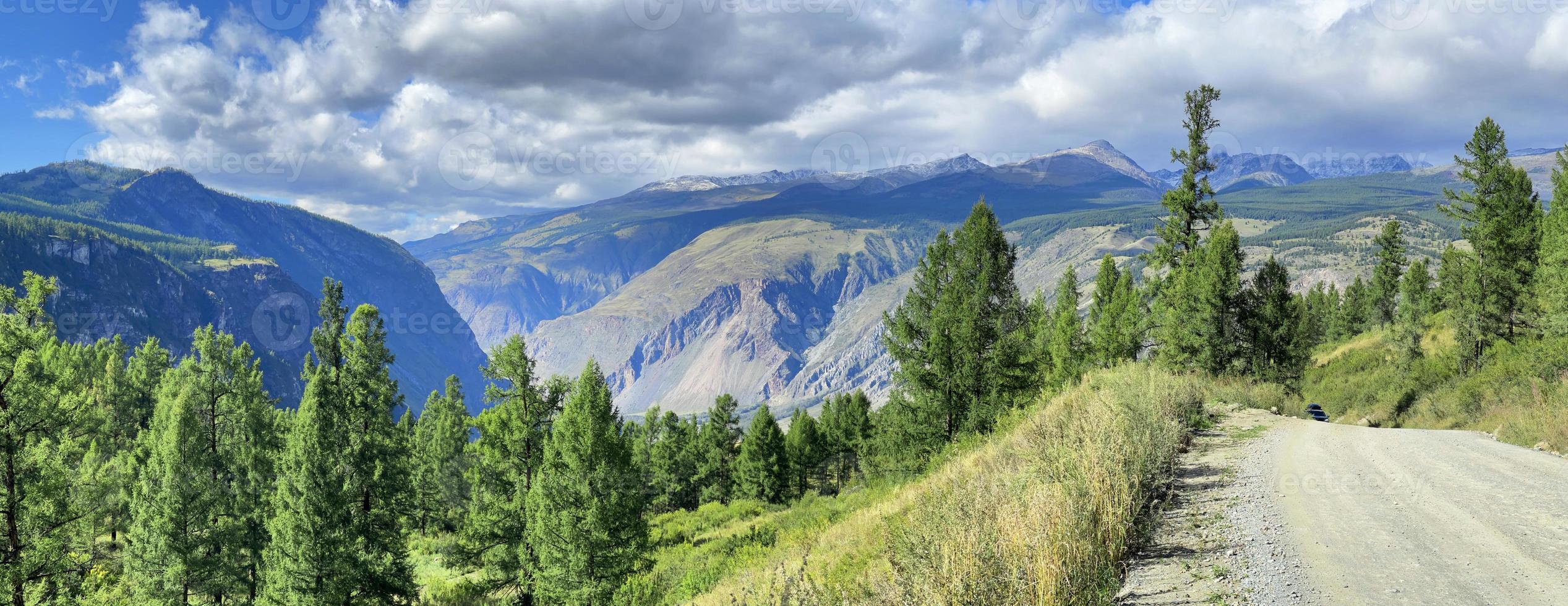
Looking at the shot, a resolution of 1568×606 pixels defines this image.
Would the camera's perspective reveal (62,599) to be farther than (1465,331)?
No

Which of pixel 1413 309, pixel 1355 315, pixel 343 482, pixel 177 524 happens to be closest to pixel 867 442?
pixel 343 482

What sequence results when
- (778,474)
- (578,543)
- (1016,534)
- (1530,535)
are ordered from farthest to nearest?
(778,474), (578,543), (1530,535), (1016,534)

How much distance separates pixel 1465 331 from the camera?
1421 inches

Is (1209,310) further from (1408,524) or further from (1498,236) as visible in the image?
(1408,524)

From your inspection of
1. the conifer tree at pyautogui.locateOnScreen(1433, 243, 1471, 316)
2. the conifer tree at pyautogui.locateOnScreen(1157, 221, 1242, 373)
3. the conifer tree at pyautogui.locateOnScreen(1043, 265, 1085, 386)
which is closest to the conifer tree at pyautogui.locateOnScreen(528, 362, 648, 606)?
the conifer tree at pyautogui.locateOnScreen(1043, 265, 1085, 386)

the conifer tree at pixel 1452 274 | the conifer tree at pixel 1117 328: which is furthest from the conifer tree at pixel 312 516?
the conifer tree at pixel 1452 274

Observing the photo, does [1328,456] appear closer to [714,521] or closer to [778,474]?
[714,521]

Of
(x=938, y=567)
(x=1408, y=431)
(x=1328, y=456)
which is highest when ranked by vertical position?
(x=938, y=567)

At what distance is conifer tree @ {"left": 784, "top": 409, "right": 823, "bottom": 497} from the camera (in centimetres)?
6444

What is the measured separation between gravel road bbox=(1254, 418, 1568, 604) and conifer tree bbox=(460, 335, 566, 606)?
22.8m

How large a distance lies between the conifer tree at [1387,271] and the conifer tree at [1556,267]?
4146cm

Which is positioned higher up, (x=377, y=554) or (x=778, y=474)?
(x=377, y=554)

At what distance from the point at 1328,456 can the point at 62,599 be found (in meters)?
32.4

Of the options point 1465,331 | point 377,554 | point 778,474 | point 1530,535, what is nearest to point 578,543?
point 377,554
